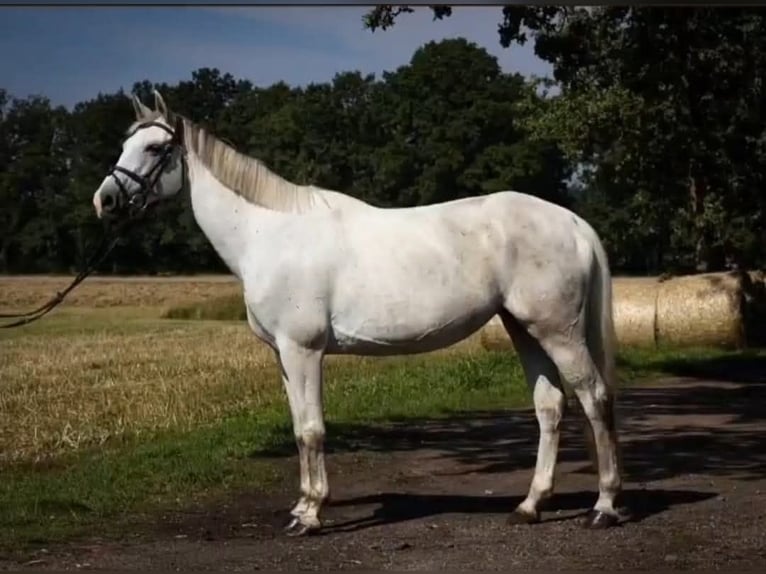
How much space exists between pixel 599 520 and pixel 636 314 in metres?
6.74

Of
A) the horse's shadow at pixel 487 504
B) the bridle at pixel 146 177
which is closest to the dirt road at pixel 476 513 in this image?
the horse's shadow at pixel 487 504

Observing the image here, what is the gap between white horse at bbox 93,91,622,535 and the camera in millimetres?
6383

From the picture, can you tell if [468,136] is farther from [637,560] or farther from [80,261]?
[637,560]

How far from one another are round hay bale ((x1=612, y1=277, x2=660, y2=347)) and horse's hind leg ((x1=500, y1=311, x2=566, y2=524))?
6264 millimetres

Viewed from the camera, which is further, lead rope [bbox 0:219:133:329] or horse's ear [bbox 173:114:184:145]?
lead rope [bbox 0:219:133:329]

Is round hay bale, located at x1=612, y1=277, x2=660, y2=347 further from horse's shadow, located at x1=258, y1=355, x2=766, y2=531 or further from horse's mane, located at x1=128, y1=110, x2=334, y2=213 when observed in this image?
horse's mane, located at x1=128, y1=110, x2=334, y2=213

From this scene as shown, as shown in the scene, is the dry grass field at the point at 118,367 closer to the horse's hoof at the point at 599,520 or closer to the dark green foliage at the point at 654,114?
the dark green foliage at the point at 654,114

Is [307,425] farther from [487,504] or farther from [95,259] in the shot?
[95,259]

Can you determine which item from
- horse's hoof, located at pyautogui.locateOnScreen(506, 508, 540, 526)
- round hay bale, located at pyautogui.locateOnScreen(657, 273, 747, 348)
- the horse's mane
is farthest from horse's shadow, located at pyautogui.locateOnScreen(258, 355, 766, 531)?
the horse's mane

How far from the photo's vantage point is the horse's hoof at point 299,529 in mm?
6371

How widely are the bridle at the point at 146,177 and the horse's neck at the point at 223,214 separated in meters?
0.12

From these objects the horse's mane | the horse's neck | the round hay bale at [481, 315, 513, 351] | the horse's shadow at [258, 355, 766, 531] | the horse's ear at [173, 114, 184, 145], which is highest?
the horse's ear at [173, 114, 184, 145]

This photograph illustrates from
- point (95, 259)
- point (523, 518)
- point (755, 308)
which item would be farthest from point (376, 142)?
point (755, 308)

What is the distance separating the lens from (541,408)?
6.66 m
